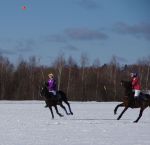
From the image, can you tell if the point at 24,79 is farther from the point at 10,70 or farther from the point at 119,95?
the point at 119,95

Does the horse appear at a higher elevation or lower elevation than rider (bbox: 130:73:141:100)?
lower

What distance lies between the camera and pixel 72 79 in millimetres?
88688

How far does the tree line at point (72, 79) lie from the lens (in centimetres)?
8044

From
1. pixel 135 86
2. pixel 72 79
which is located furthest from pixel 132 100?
pixel 72 79

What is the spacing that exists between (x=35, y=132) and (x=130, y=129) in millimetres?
→ 3232

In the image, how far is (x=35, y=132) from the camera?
52.8ft

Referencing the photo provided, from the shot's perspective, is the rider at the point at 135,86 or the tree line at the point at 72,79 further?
the tree line at the point at 72,79

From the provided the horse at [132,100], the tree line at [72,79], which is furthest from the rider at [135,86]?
the tree line at [72,79]

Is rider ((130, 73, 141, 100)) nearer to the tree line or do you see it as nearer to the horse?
the horse

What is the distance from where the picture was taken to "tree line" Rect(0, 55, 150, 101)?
8044 cm

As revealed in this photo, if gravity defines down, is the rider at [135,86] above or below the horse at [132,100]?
above

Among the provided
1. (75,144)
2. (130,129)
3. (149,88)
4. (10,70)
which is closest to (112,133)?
(130,129)

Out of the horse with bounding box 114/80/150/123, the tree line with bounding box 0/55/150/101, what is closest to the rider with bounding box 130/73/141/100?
the horse with bounding box 114/80/150/123

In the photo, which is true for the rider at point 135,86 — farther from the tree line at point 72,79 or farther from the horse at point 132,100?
the tree line at point 72,79
